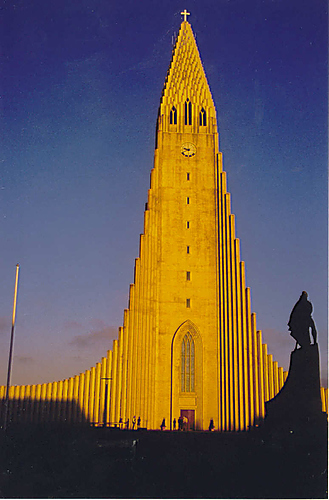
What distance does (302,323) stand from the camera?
27.4 m

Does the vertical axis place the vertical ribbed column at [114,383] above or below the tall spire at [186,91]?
below

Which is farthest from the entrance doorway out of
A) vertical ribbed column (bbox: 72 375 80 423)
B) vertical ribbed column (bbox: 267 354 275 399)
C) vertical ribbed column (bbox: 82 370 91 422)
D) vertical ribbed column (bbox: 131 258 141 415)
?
vertical ribbed column (bbox: 72 375 80 423)

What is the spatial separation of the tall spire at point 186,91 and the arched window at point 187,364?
19812mm

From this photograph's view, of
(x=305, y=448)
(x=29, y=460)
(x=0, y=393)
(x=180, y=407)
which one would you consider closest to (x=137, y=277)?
(x=180, y=407)

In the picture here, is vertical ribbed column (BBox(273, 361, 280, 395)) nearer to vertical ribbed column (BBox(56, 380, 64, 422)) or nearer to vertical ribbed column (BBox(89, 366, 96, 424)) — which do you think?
vertical ribbed column (BBox(89, 366, 96, 424))

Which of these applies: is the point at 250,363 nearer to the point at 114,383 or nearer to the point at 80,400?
the point at 114,383

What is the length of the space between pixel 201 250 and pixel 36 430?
1993 cm

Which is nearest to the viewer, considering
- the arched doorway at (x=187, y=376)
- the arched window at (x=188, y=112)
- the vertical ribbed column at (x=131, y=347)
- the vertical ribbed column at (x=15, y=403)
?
the vertical ribbed column at (x=15, y=403)

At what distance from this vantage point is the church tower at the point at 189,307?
4650 centimetres

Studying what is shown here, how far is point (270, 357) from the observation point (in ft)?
153

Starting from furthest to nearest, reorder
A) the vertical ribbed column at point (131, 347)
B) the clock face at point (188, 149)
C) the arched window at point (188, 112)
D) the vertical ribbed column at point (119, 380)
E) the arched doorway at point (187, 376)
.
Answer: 1. the arched window at point (188, 112)
2. the clock face at point (188, 149)
3. the arched doorway at point (187, 376)
4. the vertical ribbed column at point (131, 347)
5. the vertical ribbed column at point (119, 380)

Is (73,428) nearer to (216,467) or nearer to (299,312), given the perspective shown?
(216,467)

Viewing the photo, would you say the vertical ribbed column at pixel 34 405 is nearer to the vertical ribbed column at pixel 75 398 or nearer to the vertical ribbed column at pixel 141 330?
the vertical ribbed column at pixel 75 398

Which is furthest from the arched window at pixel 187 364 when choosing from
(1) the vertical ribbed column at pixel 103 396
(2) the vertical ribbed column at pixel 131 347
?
(1) the vertical ribbed column at pixel 103 396
